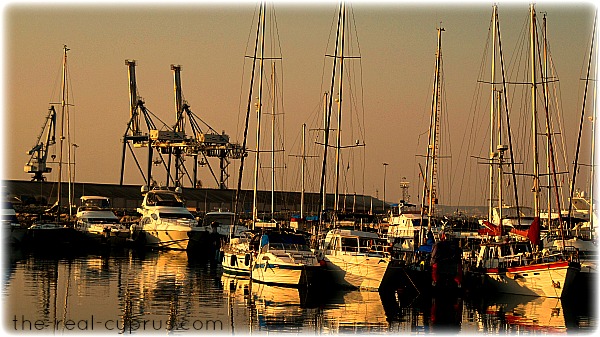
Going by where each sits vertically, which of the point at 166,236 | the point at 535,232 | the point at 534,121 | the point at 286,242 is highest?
the point at 534,121

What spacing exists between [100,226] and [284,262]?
32292 millimetres

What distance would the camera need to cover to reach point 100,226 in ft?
226

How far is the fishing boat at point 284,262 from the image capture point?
38.9 m

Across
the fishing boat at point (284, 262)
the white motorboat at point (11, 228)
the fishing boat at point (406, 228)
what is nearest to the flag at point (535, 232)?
the fishing boat at point (284, 262)

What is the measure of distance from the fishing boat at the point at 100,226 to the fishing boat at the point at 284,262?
28.5 m

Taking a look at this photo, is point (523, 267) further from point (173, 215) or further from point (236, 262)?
point (173, 215)

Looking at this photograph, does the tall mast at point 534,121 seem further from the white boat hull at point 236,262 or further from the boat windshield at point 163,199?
the boat windshield at point 163,199

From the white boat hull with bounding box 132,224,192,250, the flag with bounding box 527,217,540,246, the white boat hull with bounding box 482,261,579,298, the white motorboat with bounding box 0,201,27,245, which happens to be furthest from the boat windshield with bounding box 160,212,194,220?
the flag with bounding box 527,217,540,246

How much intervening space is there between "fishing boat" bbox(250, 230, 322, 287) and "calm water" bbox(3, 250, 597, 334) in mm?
484

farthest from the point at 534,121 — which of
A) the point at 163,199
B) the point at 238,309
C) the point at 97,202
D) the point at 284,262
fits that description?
the point at 97,202

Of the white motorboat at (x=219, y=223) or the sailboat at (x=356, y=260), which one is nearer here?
the sailboat at (x=356, y=260)

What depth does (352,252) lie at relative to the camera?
39.4 m

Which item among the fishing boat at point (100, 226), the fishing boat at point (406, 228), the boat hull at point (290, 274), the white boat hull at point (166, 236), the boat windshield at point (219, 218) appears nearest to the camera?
the boat hull at point (290, 274)

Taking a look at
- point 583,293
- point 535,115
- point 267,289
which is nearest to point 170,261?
point 267,289
